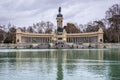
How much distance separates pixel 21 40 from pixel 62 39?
15300 millimetres

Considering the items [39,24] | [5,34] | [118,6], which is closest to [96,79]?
[118,6]

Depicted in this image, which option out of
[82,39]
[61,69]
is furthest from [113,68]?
[82,39]

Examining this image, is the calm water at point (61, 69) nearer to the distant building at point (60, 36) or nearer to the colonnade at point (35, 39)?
the distant building at point (60, 36)

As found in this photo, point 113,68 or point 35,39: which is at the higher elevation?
point 35,39

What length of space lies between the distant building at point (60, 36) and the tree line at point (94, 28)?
14.1 ft

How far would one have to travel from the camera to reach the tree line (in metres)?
109

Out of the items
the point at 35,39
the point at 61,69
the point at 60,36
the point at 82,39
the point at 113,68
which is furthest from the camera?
the point at 35,39

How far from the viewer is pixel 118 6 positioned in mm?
108438

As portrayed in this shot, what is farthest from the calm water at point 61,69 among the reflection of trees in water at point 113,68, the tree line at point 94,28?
the tree line at point 94,28

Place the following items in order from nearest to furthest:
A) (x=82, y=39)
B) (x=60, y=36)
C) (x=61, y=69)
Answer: (x=61, y=69) → (x=60, y=36) → (x=82, y=39)

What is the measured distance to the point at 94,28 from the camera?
136 metres

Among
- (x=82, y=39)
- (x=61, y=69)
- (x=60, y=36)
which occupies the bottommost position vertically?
(x=61, y=69)

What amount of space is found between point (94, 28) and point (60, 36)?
24.2m

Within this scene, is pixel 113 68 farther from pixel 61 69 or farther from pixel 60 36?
pixel 60 36
